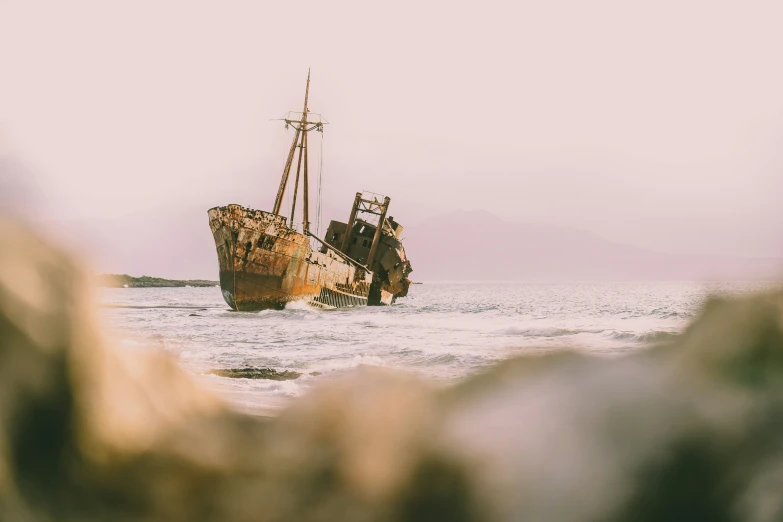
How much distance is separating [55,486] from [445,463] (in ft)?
1.11

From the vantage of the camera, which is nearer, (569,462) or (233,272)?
(569,462)

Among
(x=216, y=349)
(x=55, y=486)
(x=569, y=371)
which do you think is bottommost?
(x=216, y=349)

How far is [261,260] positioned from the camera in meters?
31.4

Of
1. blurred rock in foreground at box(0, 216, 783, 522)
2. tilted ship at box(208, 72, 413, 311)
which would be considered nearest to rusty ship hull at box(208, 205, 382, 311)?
tilted ship at box(208, 72, 413, 311)

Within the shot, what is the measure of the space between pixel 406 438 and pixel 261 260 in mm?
31450

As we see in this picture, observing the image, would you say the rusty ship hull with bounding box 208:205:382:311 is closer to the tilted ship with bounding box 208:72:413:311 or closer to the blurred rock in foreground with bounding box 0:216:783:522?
the tilted ship with bounding box 208:72:413:311

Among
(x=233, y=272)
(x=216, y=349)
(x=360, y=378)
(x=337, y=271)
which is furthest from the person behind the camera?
(x=337, y=271)

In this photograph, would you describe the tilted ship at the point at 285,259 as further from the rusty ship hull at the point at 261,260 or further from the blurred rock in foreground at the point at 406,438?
the blurred rock in foreground at the point at 406,438

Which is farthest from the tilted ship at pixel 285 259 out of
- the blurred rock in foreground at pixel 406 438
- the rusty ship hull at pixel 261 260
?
the blurred rock in foreground at pixel 406 438

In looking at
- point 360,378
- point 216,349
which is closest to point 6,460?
point 360,378

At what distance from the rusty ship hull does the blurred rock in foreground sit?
30.5 meters

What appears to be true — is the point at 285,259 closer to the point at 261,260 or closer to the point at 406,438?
the point at 261,260

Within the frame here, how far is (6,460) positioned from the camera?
0.51m

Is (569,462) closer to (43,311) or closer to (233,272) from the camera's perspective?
(43,311)
